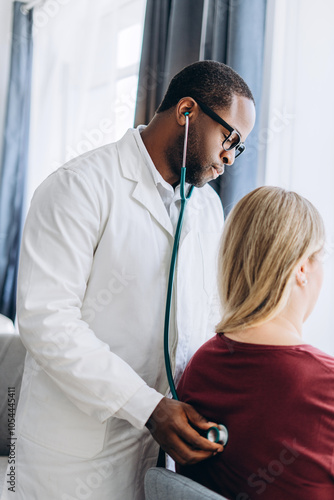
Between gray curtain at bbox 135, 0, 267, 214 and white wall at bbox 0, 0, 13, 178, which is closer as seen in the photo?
gray curtain at bbox 135, 0, 267, 214

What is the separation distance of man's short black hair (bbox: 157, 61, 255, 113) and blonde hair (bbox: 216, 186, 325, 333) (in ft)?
1.07

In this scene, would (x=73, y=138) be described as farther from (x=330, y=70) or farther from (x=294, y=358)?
(x=294, y=358)

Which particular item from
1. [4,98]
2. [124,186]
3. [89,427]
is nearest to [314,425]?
[89,427]

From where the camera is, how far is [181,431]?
989 mm

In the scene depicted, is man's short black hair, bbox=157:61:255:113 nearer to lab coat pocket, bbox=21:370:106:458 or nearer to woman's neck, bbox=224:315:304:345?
woman's neck, bbox=224:315:304:345

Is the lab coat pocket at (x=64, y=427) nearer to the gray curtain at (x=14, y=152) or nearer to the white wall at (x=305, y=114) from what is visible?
the white wall at (x=305, y=114)

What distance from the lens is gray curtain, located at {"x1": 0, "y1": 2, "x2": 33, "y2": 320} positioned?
383cm

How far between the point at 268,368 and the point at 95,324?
0.44 meters

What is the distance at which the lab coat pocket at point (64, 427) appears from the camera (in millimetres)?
1170

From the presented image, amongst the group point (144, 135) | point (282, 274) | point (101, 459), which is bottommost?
point (101, 459)

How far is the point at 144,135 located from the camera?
1.38 metres

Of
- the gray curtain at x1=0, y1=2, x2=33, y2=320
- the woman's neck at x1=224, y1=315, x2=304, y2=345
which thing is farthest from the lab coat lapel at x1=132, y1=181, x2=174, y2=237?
the gray curtain at x1=0, y1=2, x2=33, y2=320

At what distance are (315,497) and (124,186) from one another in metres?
0.77

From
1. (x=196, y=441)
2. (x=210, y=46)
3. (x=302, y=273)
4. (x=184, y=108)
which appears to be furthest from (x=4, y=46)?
(x=196, y=441)
